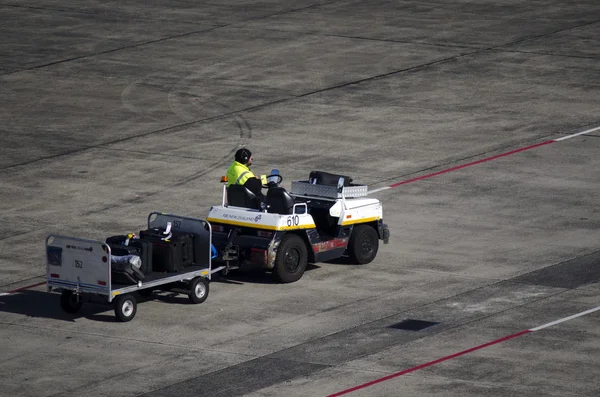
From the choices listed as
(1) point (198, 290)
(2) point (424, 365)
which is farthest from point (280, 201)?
(2) point (424, 365)

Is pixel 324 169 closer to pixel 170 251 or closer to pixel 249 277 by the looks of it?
pixel 249 277

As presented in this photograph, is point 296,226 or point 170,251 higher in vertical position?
point 296,226

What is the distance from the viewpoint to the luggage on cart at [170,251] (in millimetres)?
20109

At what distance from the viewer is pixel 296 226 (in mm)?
21312

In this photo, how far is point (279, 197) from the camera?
21453 millimetres

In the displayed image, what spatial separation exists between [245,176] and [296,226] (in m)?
1.24

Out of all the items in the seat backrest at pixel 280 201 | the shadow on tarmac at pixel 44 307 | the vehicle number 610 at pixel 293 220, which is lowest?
the shadow on tarmac at pixel 44 307

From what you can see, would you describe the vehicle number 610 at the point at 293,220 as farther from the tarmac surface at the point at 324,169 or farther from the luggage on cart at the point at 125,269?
the luggage on cart at the point at 125,269

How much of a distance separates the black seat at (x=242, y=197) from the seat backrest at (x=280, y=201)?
238mm

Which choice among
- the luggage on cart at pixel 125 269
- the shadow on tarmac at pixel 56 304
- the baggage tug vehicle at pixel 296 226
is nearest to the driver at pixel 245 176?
the baggage tug vehicle at pixel 296 226

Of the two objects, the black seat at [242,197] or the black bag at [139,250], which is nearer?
the black bag at [139,250]

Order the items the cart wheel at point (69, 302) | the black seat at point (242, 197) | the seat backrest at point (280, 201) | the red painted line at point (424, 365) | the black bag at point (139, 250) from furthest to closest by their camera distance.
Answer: the black seat at point (242, 197) → the seat backrest at point (280, 201) → the cart wheel at point (69, 302) → the black bag at point (139, 250) → the red painted line at point (424, 365)

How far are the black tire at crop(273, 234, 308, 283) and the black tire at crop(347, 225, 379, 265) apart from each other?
1.08 meters

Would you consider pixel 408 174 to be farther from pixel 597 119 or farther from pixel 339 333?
pixel 339 333
